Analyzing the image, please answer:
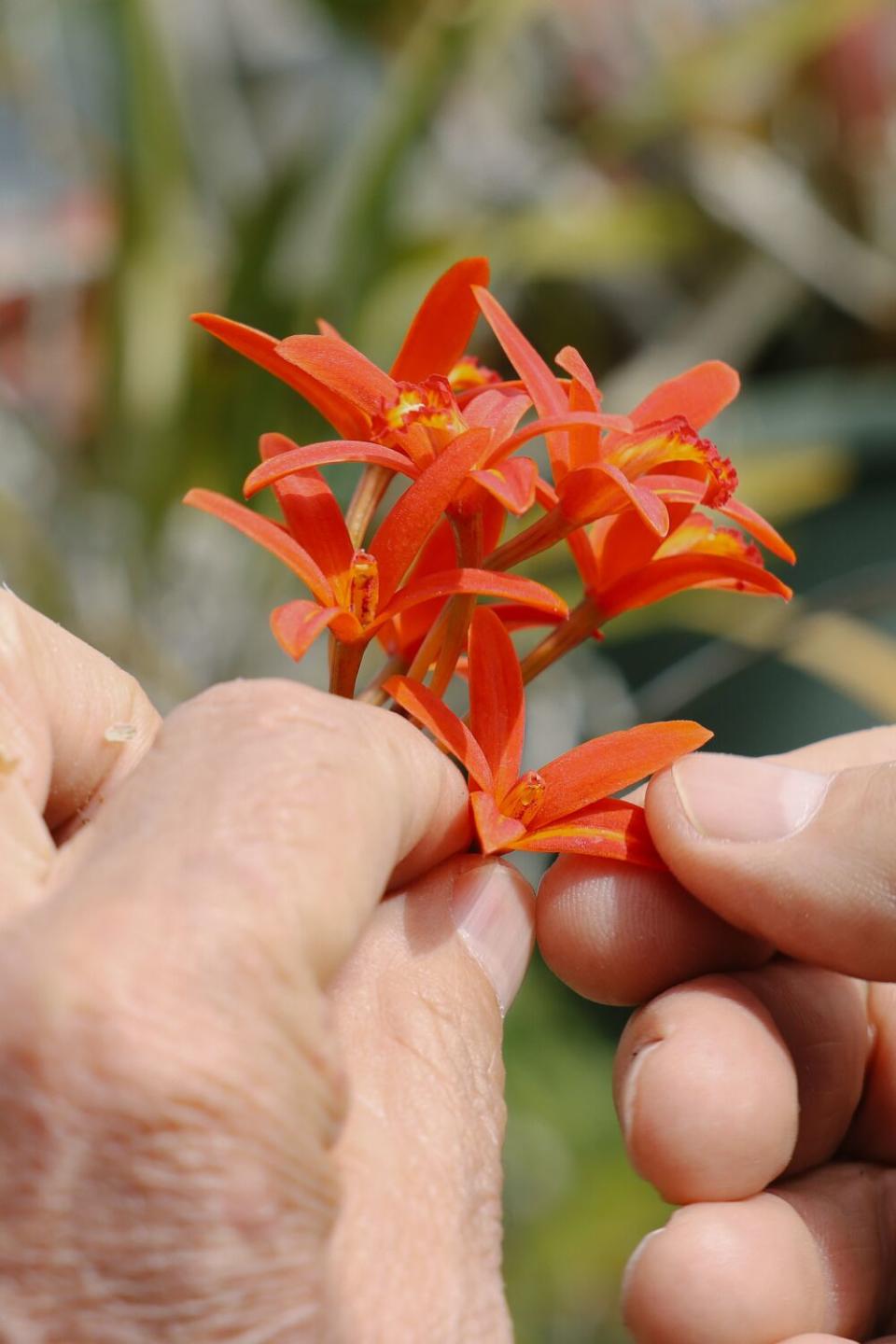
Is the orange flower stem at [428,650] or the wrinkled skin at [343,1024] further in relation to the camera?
the orange flower stem at [428,650]

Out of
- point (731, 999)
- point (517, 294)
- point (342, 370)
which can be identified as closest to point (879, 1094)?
point (731, 999)

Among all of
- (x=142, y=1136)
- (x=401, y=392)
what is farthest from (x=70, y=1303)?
(x=401, y=392)

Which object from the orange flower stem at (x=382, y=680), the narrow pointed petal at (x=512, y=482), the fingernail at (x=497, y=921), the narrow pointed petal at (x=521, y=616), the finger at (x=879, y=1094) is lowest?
the finger at (x=879, y=1094)

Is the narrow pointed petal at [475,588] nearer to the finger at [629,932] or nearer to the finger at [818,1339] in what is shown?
the finger at [629,932]

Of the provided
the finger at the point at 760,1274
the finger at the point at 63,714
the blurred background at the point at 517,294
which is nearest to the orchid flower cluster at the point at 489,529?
the finger at the point at 63,714

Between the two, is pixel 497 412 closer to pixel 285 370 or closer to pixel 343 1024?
pixel 285 370

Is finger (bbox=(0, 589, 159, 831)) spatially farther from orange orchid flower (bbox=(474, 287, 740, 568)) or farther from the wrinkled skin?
orange orchid flower (bbox=(474, 287, 740, 568))
